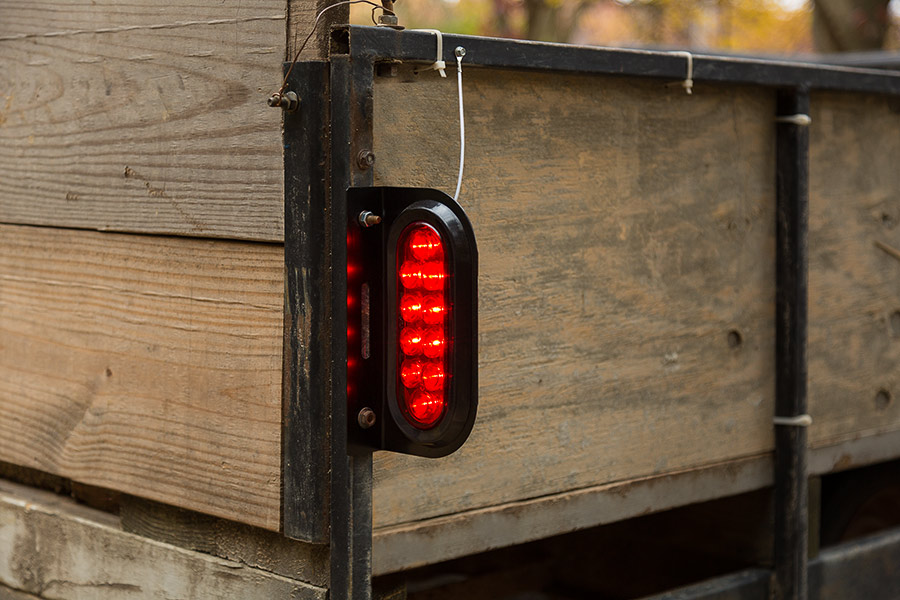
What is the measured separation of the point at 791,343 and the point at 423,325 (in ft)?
3.97

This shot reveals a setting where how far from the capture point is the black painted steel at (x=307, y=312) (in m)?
1.83

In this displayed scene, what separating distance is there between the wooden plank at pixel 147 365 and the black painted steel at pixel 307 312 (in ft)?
0.14

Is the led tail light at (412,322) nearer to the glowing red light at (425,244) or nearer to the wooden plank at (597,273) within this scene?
the glowing red light at (425,244)

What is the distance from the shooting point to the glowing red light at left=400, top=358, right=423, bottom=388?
1795mm

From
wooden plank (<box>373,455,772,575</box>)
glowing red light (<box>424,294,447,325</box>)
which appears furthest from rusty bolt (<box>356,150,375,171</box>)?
wooden plank (<box>373,455,772,575</box>)

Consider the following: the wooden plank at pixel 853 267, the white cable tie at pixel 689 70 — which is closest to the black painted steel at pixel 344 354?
the white cable tie at pixel 689 70

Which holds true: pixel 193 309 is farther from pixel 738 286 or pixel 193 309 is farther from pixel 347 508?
pixel 738 286

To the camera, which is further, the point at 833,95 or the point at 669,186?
the point at 833,95

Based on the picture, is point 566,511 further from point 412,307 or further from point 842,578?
point 842,578

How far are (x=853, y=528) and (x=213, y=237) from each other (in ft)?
7.57

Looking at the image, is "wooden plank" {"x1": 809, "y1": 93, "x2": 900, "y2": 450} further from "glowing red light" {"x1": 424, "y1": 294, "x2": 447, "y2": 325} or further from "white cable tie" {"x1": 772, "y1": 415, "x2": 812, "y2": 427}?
"glowing red light" {"x1": 424, "y1": 294, "x2": 447, "y2": 325}

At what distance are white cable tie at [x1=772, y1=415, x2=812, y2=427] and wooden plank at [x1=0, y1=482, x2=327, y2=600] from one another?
1273 mm

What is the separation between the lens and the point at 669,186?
242 centimetres

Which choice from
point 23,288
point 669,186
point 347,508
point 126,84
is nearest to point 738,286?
point 669,186
